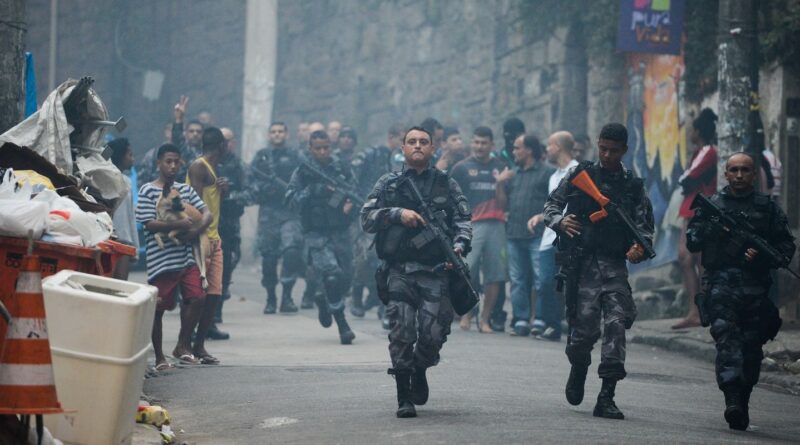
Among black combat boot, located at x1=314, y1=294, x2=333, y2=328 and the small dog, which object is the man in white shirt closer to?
black combat boot, located at x1=314, y1=294, x2=333, y2=328

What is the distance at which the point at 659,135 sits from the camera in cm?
1794

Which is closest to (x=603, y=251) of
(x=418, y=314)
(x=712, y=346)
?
(x=418, y=314)

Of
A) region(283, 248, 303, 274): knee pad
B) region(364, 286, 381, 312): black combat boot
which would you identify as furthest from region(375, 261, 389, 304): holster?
region(364, 286, 381, 312): black combat boot

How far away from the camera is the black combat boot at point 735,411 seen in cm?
809

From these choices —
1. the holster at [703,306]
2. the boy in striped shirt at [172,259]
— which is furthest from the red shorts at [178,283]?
the holster at [703,306]

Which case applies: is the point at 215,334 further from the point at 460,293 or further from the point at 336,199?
the point at 460,293

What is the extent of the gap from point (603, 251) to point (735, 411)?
126 cm

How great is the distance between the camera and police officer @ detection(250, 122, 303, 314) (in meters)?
16.4

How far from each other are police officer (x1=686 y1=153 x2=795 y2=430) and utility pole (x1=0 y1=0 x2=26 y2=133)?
4533 millimetres

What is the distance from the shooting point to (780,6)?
14617 millimetres

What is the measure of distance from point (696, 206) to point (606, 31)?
968 cm

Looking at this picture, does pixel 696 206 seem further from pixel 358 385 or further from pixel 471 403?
pixel 358 385

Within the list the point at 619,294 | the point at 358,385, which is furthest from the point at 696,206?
the point at 358,385

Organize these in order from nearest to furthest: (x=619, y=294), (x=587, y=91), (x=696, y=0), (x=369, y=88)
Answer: (x=619, y=294)
(x=696, y=0)
(x=587, y=91)
(x=369, y=88)
